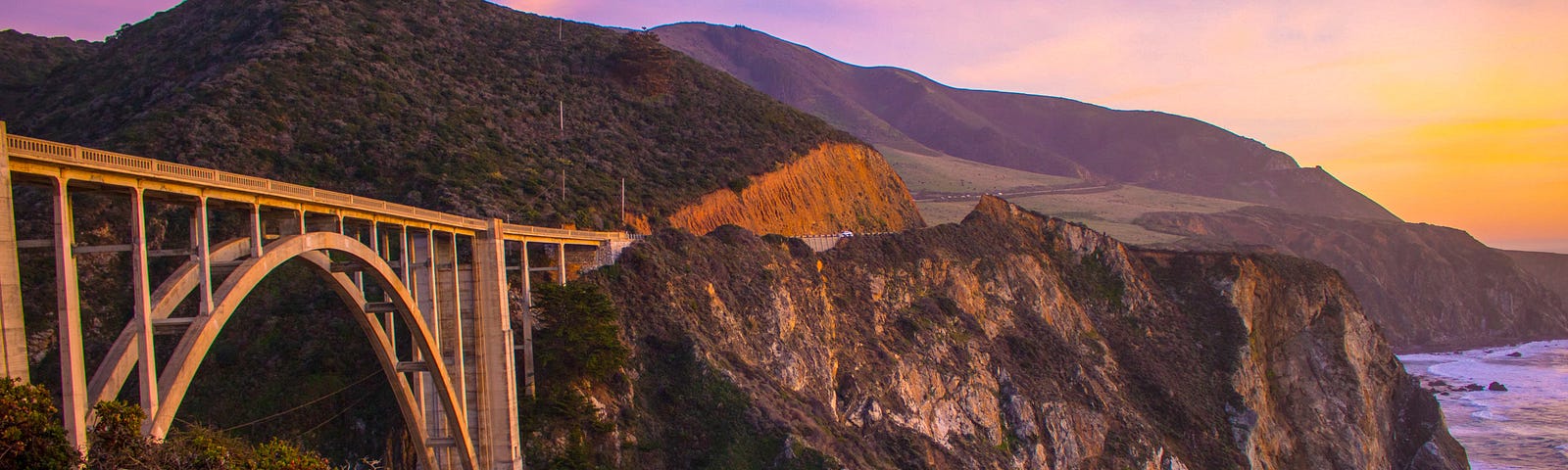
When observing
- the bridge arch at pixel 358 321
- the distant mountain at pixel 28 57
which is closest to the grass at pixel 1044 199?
the distant mountain at pixel 28 57

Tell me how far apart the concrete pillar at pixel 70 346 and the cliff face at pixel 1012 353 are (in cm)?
2352

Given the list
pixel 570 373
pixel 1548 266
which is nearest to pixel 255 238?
pixel 570 373

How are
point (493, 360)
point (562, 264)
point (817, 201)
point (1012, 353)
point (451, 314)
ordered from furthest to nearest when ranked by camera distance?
point (817, 201)
point (1012, 353)
point (562, 264)
point (493, 360)
point (451, 314)

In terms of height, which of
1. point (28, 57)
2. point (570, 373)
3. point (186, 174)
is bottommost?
point (570, 373)

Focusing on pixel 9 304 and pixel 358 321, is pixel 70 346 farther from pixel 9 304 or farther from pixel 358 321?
pixel 358 321

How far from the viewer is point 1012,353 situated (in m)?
58.8

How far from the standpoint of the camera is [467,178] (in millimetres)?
53344

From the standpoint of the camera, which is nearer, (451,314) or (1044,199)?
(451,314)

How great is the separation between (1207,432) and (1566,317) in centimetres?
12468

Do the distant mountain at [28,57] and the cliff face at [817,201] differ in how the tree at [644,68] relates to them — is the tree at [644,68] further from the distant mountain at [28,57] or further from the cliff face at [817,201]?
the distant mountain at [28,57]

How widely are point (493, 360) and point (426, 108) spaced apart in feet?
98.0

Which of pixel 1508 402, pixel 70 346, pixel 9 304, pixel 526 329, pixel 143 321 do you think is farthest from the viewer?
pixel 1508 402

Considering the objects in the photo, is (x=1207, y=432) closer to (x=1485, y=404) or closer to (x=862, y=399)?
(x=862, y=399)

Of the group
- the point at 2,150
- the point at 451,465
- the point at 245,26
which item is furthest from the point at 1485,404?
the point at 2,150
